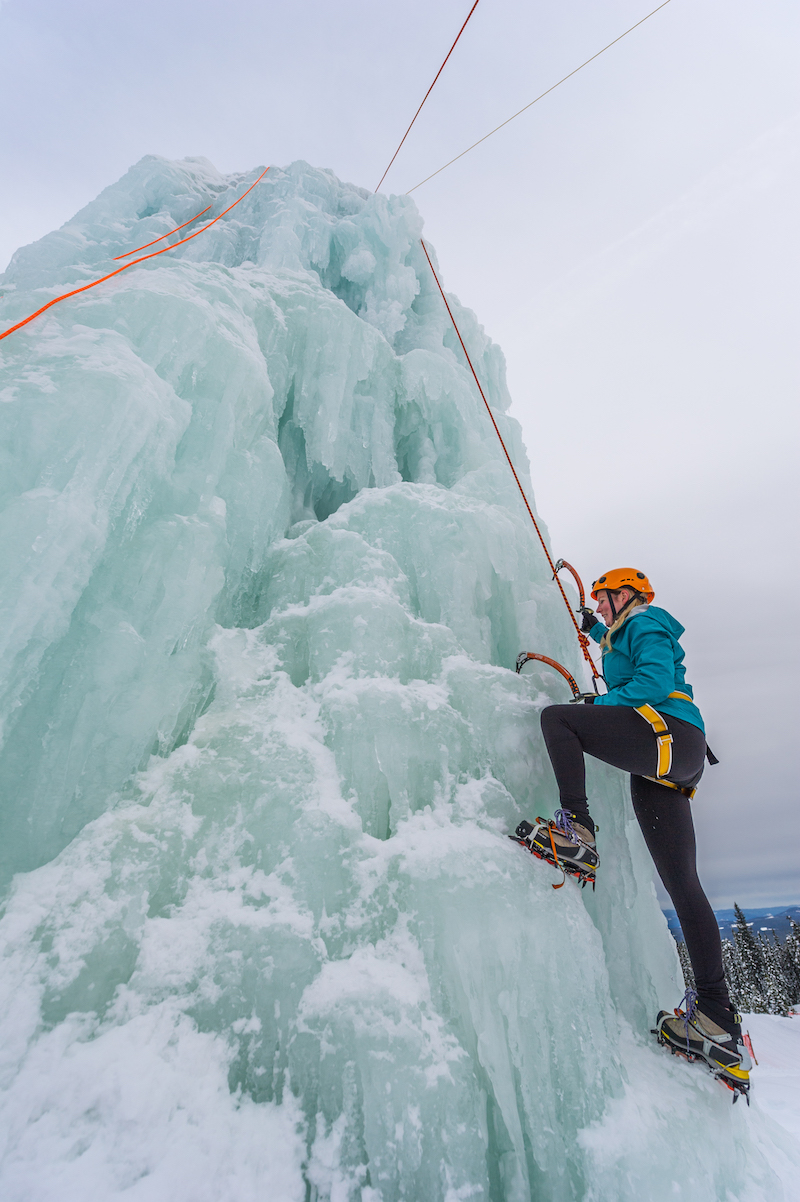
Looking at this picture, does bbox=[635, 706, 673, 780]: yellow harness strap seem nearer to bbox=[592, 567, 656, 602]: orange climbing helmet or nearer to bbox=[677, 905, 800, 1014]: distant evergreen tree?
bbox=[592, 567, 656, 602]: orange climbing helmet

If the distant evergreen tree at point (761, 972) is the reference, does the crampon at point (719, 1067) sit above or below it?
above

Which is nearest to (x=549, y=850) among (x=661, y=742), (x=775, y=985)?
(x=661, y=742)

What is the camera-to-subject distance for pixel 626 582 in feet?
10.7

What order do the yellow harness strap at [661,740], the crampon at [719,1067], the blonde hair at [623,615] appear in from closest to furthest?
the crampon at [719,1067] → the yellow harness strap at [661,740] → the blonde hair at [623,615]

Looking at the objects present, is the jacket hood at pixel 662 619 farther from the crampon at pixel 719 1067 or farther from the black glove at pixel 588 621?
the crampon at pixel 719 1067

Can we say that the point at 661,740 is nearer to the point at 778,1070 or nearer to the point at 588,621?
the point at 588,621

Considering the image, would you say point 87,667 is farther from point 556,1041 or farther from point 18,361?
point 556,1041

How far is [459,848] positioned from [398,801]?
43 centimetres

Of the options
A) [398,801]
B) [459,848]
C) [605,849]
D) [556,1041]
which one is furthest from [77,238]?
[556,1041]

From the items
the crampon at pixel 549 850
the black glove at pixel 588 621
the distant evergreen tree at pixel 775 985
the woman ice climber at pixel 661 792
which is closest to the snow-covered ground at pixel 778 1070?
the woman ice climber at pixel 661 792

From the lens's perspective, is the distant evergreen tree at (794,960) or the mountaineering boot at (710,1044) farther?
the distant evergreen tree at (794,960)

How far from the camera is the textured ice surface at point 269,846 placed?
2117 mm

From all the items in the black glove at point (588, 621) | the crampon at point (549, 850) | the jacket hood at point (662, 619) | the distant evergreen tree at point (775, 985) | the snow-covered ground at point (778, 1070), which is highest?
the black glove at point (588, 621)

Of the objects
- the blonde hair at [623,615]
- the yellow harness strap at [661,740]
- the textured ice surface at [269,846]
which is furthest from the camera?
the blonde hair at [623,615]
